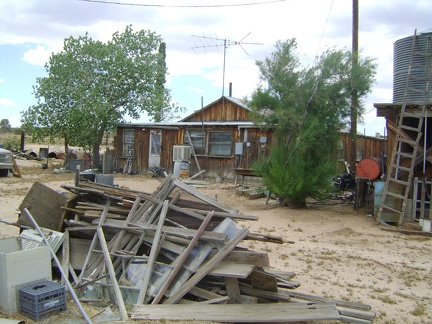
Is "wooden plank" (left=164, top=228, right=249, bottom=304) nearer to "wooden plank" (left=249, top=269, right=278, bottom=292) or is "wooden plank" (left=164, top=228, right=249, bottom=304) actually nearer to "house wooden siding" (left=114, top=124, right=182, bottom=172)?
"wooden plank" (left=249, top=269, right=278, bottom=292)

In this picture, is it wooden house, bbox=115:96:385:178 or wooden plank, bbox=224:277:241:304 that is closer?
wooden plank, bbox=224:277:241:304

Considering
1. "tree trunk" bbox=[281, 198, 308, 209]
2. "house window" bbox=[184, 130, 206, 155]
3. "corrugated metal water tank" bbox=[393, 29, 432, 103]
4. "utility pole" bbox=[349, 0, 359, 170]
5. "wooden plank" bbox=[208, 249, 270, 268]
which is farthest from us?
"house window" bbox=[184, 130, 206, 155]

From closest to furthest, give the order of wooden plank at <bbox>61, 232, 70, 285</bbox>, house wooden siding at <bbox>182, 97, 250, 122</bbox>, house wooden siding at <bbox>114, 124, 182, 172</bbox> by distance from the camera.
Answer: wooden plank at <bbox>61, 232, 70, 285</bbox> < house wooden siding at <bbox>114, 124, 182, 172</bbox> < house wooden siding at <bbox>182, 97, 250, 122</bbox>

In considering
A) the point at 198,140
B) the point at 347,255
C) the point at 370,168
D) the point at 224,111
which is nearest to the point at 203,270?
the point at 347,255

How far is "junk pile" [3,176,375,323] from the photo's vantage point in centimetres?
489

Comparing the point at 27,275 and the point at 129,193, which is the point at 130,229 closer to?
the point at 129,193

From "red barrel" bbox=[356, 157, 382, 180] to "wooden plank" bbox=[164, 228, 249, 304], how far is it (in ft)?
27.7

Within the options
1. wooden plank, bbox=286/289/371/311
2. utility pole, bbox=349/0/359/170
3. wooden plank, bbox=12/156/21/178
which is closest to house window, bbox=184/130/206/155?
utility pole, bbox=349/0/359/170

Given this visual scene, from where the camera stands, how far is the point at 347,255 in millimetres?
8242

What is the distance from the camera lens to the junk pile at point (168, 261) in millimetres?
4895

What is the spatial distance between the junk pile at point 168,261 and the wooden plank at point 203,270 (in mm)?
12

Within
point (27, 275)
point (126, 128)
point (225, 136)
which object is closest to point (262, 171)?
point (225, 136)

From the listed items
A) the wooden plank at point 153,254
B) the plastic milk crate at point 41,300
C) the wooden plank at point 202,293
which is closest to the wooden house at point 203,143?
the wooden plank at point 153,254

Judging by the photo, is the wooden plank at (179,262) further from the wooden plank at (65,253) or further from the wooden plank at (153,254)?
the wooden plank at (65,253)
